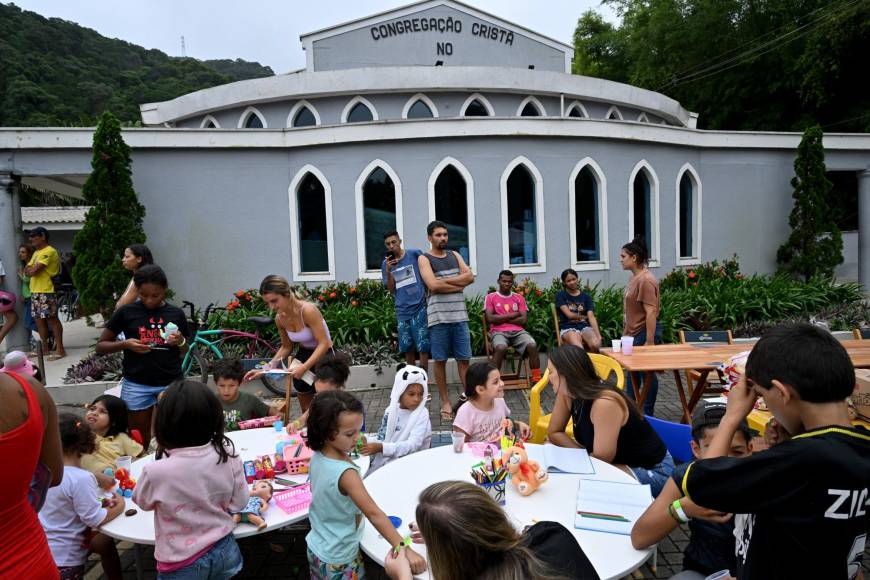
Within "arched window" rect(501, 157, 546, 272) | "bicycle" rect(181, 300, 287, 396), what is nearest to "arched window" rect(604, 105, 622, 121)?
"arched window" rect(501, 157, 546, 272)

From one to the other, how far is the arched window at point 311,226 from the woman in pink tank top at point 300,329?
6092mm

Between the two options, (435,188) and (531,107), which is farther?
(531,107)

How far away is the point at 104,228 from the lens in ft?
29.7

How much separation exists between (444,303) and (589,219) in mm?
6652

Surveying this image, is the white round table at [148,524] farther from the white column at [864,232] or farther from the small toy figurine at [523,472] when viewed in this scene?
the white column at [864,232]

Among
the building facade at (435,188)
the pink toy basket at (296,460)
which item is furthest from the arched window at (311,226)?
the pink toy basket at (296,460)

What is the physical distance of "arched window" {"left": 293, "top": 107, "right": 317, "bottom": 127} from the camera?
13555 mm

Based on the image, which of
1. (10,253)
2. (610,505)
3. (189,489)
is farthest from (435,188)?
(189,489)

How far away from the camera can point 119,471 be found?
120 inches

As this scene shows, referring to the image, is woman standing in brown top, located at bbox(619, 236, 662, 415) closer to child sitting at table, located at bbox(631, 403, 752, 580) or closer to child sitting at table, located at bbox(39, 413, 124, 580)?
child sitting at table, located at bbox(631, 403, 752, 580)

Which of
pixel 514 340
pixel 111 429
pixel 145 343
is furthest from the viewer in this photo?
pixel 514 340

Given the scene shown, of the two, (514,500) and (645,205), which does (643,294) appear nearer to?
(514,500)

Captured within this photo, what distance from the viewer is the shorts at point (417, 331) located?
6.34 m

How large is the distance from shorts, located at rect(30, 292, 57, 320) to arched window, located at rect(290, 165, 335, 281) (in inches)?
166
